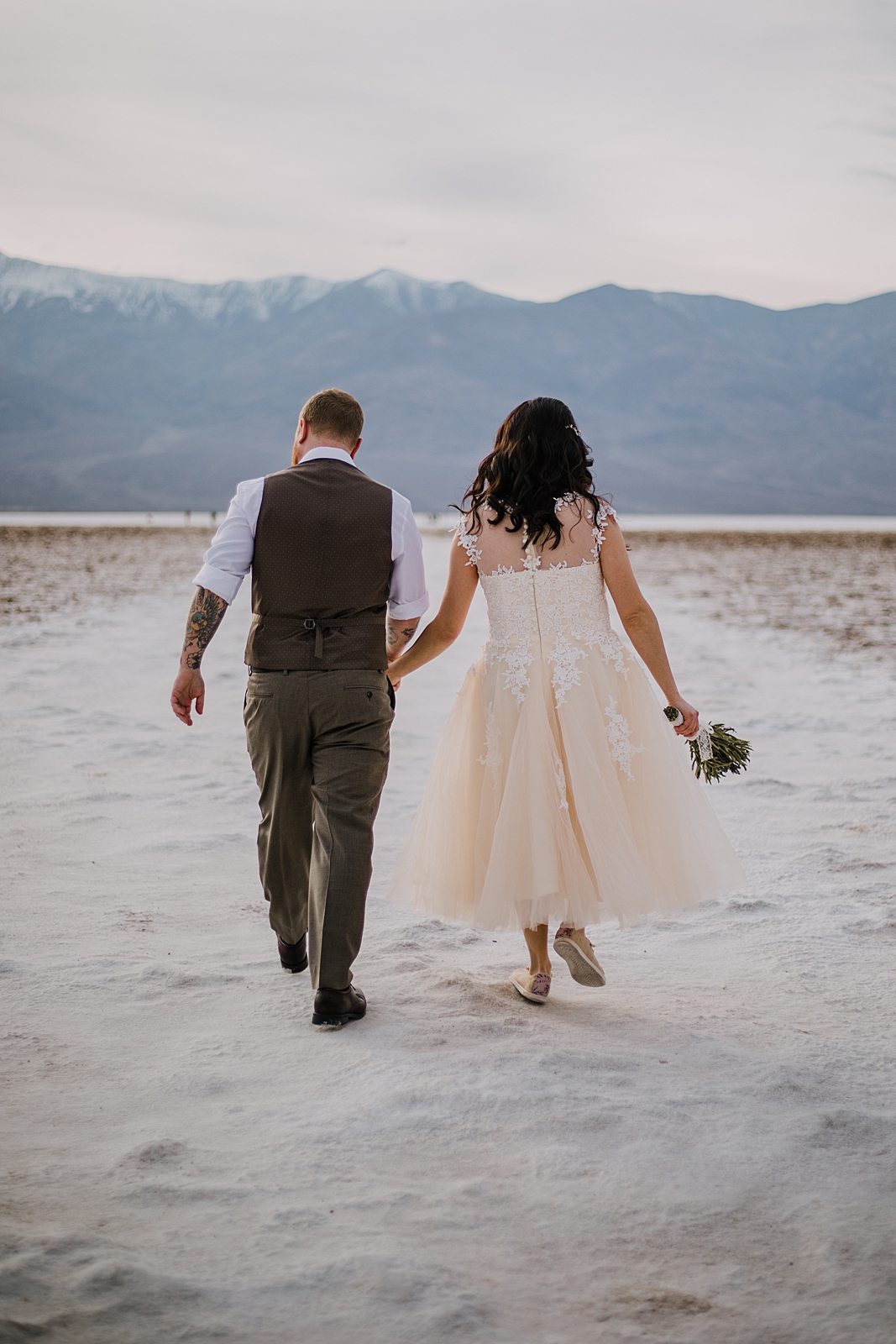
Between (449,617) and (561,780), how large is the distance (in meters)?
0.61

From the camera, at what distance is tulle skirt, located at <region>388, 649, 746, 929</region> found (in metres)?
3.16

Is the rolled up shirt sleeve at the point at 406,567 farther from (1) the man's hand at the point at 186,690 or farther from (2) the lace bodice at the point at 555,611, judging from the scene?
(1) the man's hand at the point at 186,690

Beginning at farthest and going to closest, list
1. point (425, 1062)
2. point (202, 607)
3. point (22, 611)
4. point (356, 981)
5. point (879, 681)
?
1. point (22, 611)
2. point (879, 681)
3. point (356, 981)
4. point (202, 607)
5. point (425, 1062)

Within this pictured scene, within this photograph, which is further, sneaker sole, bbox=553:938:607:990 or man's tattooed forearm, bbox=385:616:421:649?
man's tattooed forearm, bbox=385:616:421:649

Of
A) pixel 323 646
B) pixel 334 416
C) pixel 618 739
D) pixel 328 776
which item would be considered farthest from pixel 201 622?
pixel 618 739

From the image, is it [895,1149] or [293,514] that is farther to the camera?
[293,514]

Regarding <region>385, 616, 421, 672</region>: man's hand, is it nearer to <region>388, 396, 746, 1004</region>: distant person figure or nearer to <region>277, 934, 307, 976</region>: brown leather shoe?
<region>388, 396, 746, 1004</region>: distant person figure

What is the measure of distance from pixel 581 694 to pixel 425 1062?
1.10 metres

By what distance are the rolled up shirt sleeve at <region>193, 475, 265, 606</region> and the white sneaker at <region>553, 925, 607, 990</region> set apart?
1.32 metres

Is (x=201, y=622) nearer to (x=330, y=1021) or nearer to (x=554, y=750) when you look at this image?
(x=554, y=750)

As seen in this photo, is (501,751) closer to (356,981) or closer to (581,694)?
(581,694)

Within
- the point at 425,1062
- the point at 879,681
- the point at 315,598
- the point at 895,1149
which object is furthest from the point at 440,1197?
the point at 879,681

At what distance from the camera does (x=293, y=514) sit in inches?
122

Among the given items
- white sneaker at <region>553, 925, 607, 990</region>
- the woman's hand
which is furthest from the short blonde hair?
white sneaker at <region>553, 925, 607, 990</region>
